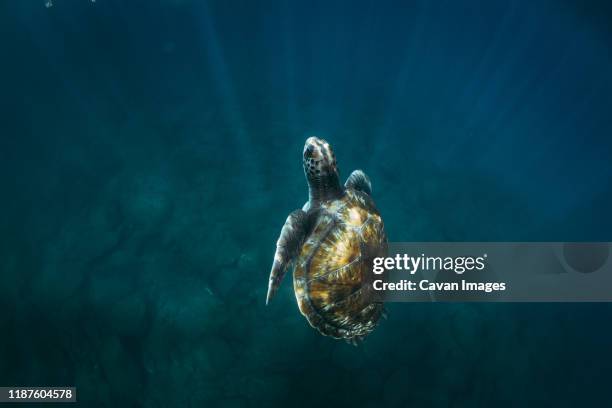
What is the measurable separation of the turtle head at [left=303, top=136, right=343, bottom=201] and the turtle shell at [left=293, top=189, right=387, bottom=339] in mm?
277

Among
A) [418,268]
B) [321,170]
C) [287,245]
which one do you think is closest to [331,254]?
[287,245]

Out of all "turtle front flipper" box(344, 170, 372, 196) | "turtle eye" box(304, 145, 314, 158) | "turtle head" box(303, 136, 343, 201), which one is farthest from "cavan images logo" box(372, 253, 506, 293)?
"turtle eye" box(304, 145, 314, 158)

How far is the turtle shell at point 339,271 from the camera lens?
3777mm

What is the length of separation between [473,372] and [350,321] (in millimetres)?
5676

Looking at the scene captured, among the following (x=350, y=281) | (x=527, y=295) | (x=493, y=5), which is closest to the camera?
(x=350, y=281)

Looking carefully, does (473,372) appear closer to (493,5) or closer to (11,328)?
(11,328)

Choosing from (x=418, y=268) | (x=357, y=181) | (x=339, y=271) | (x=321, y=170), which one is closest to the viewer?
(x=339, y=271)

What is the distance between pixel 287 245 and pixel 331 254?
0.52 meters

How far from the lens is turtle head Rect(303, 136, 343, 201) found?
4445 millimetres

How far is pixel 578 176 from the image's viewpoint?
25250 mm

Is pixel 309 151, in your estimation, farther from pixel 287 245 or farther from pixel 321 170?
pixel 287 245

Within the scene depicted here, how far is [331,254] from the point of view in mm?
3830

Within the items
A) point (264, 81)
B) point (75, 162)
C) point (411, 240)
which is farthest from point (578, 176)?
point (75, 162)

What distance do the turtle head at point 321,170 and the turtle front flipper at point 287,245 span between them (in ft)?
1.47
